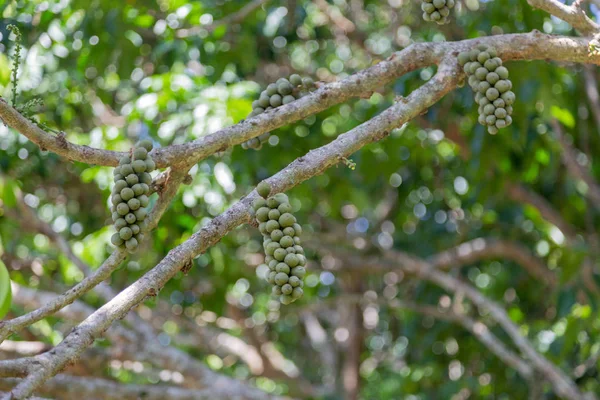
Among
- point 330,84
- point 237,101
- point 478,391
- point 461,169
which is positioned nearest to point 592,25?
point 330,84

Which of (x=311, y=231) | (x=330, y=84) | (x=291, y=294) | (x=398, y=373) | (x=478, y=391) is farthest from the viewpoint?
(x=398, y=373)

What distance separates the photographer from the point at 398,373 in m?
6.34

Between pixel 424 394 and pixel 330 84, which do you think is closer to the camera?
pixel 330 84

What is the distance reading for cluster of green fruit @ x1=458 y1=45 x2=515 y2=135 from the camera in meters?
2.37

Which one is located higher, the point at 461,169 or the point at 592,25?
the point at 592,25

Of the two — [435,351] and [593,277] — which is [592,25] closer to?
[593,277]

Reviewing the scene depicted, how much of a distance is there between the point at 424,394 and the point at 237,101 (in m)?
2.69

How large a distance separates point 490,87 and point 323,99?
0.52 metres

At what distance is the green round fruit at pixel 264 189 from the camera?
6.61ft

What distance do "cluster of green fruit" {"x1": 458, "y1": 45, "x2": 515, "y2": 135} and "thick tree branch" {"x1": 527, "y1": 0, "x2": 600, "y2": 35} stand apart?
0.23 metres

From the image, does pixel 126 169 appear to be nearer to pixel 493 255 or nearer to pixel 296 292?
pixel 296 292

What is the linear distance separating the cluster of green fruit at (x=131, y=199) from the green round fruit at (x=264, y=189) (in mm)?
296

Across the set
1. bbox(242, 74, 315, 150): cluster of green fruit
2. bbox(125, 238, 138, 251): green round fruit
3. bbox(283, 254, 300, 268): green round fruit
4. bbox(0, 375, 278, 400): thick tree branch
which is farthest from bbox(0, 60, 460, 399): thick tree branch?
bbox(0, 375, 278, 400): thick tree branch

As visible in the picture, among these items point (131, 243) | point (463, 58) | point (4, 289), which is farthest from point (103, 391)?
point (463, 58)
